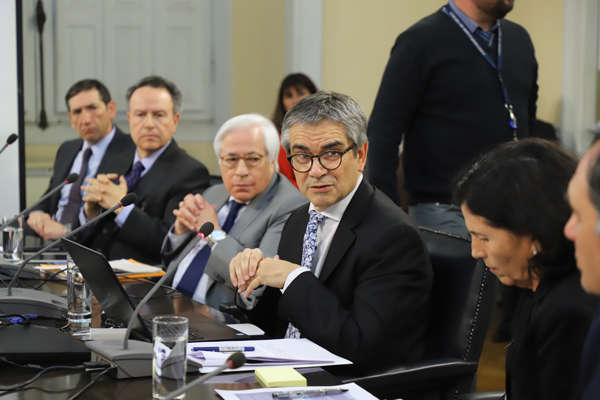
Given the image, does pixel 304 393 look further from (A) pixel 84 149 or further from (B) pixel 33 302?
(A) pixel 84 149

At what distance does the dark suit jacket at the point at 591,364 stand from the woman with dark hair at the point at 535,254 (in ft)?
0.41

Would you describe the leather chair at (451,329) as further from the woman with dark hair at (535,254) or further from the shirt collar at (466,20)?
the shirt collar at (466,20)

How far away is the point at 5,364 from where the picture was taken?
1.27 m

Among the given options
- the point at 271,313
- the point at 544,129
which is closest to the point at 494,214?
the point at 271,313

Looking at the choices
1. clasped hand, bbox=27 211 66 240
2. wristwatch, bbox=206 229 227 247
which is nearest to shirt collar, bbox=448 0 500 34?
wristwatch, bbox=206 229 227 247

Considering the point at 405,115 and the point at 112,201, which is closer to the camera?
the point at 405,115

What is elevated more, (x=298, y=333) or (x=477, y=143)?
(x=477, y=143)

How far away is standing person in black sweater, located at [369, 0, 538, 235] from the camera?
7.85 ft

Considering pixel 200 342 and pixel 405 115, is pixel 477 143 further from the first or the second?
pixel 200 342

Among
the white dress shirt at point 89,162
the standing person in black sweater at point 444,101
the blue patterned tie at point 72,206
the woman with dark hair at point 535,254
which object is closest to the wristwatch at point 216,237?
the standing person in black sweater at point 444,101

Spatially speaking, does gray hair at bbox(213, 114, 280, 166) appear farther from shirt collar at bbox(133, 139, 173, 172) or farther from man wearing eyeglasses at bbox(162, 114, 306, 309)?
shirt collar at bbox(133, 139, 173, 172)

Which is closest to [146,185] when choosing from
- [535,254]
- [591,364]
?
[535,254]

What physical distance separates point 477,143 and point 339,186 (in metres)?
0.88

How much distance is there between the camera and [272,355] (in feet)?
4.42
